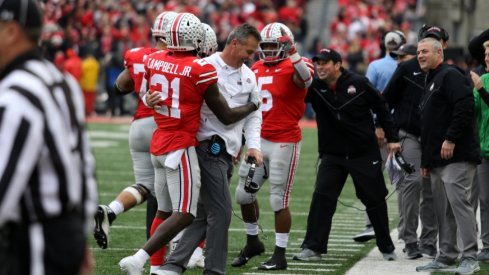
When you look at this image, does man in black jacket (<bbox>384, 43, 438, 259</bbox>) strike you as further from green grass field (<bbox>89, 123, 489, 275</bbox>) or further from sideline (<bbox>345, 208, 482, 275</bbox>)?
green grass field (<bbox>89, 123, 489, 275</bbox>)

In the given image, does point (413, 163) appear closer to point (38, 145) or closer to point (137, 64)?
point (137, 64)

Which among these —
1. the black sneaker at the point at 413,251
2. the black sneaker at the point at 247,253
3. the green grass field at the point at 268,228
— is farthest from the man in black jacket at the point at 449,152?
the black sneaker at the point at 247,253

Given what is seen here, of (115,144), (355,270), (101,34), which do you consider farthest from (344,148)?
(101,34)

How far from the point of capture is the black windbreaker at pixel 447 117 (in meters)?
7.88

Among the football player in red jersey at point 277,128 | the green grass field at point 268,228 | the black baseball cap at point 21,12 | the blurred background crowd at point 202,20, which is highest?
the black baseball cap at point 21,12

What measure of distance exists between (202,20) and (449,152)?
70.5 feet

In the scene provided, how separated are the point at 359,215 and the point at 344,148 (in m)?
3.03

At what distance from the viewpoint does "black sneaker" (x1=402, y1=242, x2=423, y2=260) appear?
28.9 feet

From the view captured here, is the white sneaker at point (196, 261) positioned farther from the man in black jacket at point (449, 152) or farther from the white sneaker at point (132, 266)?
the man in black jacket at point (449, 152)

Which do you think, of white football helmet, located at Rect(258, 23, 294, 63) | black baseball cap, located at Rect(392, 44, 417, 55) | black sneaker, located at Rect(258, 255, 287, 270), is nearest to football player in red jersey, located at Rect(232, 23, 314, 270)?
white football helmet, located at Rect(258, 23, 294, 63)

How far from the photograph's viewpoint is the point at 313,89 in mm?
8719

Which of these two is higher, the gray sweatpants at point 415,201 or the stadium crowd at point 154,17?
the gray sweatpants at point 415,201

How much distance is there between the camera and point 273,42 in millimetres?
8312

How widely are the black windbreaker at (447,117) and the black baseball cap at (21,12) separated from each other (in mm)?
4528
